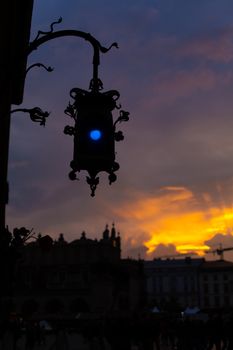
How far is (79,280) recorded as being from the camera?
96.8 meters

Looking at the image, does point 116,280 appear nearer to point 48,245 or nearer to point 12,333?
point 12,333

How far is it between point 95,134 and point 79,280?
9360 cm

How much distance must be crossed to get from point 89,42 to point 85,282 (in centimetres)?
9211

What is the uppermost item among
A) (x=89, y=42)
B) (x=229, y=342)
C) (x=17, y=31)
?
(x=17, y=31)

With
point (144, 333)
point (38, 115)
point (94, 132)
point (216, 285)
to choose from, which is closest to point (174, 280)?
point (216, 285)

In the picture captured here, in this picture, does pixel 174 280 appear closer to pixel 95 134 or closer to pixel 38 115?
pixel 38 115

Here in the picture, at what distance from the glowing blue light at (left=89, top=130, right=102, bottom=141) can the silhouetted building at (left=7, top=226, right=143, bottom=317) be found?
87958 mm

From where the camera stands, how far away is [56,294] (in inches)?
3765

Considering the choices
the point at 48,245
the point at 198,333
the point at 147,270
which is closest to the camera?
the point at 48,245

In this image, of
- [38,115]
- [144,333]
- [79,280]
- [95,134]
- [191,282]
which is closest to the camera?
[95,134]

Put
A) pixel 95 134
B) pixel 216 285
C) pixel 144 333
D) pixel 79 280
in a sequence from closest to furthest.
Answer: pixel 95 134, pixel 144 333, pixel 79 280, pixel 216 285

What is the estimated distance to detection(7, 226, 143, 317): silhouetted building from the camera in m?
93.9

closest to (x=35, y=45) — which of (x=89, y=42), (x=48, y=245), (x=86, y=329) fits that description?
(x=89, y=42)

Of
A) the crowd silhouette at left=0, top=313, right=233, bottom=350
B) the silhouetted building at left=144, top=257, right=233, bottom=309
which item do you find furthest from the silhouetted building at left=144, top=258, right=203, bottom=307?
the crowd silhouette at left=0, top=313, right=233, bottom=350
